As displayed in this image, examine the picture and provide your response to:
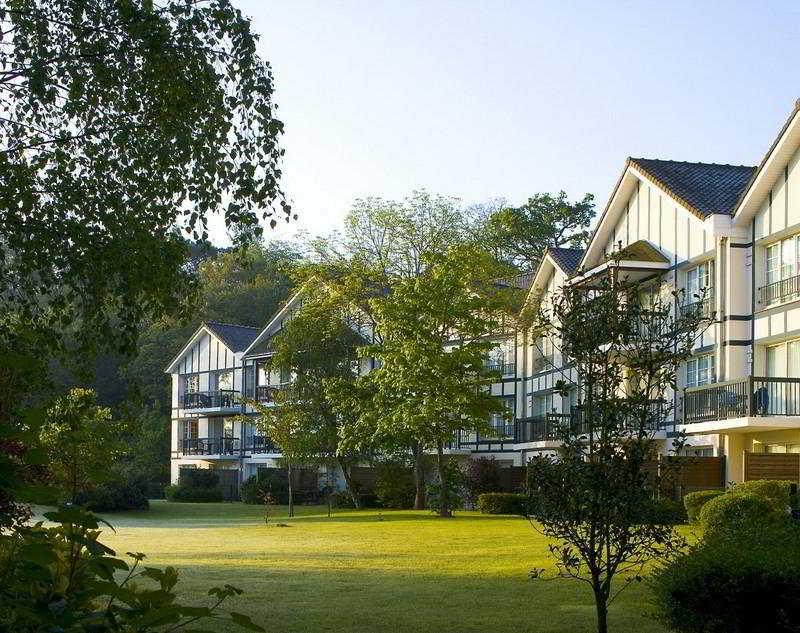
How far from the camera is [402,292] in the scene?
4156 centimetres

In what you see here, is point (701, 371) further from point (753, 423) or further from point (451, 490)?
point (451, 490)

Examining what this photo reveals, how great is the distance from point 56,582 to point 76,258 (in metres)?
8.31

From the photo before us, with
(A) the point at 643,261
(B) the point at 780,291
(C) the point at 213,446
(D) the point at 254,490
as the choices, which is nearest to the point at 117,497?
(D) the point at 254,490


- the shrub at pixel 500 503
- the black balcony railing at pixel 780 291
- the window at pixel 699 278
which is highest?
the window at pixel 699 278

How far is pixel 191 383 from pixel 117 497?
89.2 ft

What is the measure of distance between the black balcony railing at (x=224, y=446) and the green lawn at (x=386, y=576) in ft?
99.8

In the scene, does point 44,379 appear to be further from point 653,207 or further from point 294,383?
point 294,383

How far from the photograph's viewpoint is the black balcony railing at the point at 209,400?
227 feet

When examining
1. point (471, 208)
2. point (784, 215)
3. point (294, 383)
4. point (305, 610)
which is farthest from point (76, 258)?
point (471, 208)

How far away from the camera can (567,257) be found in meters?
46.5

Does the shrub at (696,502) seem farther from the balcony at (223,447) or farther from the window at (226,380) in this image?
the window at (226,380)

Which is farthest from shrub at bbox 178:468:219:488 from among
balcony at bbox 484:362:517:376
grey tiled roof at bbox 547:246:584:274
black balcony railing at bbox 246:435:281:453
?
grey tiled roof at bbox 547:246:584:274

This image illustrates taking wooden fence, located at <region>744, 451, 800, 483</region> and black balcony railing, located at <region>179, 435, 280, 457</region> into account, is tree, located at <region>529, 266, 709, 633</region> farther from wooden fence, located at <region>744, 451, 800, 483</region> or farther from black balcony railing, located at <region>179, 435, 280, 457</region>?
black balcony railing, located at <region>179, 435, 280, 457</region>

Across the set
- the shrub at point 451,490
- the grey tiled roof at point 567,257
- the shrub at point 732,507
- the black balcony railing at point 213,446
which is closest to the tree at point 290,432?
the shrub at point 451,490
